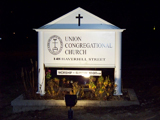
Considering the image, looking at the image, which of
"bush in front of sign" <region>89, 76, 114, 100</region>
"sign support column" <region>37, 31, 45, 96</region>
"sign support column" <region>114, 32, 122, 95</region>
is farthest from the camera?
"sign support column" <region>37, 31, 45, 96</region>

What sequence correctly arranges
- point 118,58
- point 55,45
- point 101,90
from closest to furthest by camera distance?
point 101,90, point 118,58, point 55,45

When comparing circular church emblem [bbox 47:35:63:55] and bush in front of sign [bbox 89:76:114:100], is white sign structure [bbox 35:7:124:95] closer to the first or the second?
circular church emblem [bbox 47:35:63:55]

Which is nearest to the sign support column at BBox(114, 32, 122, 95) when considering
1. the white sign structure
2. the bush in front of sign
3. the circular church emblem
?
the white sign structure

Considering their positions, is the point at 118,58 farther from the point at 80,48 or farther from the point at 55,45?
the point at 55,45

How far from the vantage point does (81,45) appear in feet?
28.0

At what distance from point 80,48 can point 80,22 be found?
2.50 feet

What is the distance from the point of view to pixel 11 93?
1071 centimetres

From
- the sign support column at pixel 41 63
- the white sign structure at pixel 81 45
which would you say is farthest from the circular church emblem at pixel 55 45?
the sign support column at pixel 41 63

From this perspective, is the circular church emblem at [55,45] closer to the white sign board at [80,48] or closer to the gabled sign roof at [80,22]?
the white sign board at [80,48]

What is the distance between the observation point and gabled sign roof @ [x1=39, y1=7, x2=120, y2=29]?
8484mm

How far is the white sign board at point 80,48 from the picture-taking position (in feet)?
27.8

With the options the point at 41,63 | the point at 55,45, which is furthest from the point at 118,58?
the point at 41,63

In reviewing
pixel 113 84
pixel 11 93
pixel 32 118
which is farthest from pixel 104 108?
pixel 11 93

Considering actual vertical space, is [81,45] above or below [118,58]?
above
